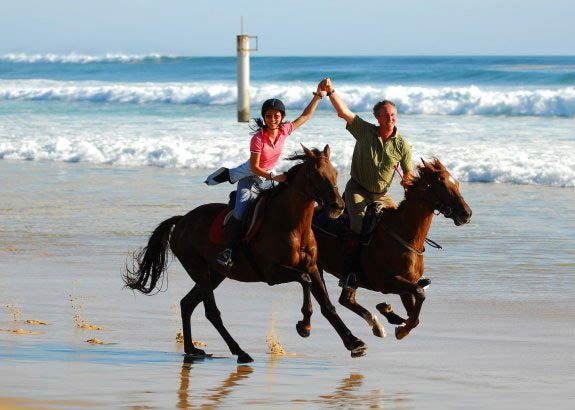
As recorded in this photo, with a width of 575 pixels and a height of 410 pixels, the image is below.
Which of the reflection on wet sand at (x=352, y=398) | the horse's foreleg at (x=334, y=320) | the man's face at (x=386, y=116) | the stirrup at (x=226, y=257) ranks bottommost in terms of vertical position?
the reflection on wet sand at (x=352, y=398)

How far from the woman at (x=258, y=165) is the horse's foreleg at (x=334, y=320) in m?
0.67

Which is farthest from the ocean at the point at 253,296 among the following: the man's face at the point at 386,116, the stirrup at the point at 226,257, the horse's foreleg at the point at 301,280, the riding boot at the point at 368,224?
the man's face at the point at 386,116

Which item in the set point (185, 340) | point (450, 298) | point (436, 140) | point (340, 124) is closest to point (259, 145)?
point (185, 340)

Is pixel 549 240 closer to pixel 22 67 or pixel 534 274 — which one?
pixel 534 274

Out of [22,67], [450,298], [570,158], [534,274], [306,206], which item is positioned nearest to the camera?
[306,206]

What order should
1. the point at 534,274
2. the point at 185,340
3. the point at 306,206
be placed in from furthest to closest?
the point at 534,274, the point at 185,340, the point at 306,206

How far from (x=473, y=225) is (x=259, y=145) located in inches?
270

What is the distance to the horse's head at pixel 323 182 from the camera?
7.14 m

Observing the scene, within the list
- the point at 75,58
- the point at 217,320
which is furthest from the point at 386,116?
the point at 75,58

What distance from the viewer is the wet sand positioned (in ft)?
21.6

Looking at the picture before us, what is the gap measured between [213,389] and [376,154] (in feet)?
7.35

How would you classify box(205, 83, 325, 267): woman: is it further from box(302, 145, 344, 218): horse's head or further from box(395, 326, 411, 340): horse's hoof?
box(395, 326, 411, 340): horse's hoof

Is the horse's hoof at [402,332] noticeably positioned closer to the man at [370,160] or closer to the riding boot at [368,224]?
the man at [370,160]

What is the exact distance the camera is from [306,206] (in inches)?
297
